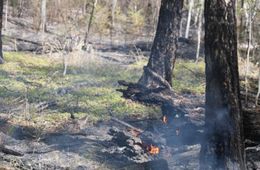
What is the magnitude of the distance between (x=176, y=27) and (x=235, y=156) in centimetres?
579

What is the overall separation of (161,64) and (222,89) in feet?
18.8

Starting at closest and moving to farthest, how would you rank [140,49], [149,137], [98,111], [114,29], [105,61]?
[149,137], [98,111], [105,61], [140,49], [114,29]

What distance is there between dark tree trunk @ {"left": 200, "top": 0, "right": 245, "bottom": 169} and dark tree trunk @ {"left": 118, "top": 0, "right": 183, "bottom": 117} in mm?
4657

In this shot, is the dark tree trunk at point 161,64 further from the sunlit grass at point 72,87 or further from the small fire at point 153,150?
the small fire at point 153,150

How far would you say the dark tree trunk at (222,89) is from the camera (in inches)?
226

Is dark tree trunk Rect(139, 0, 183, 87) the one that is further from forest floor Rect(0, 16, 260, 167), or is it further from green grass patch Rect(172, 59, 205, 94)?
green grass patch Rect(172, 59, 205, 94)

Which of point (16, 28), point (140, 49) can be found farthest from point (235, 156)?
point (16, 28)

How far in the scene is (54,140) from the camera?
8.38 meters

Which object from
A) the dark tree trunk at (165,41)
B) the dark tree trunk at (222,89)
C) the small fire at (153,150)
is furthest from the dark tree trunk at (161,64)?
the dark tree trunk at (222,89)

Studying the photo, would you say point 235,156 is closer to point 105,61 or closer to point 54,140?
point 54,140

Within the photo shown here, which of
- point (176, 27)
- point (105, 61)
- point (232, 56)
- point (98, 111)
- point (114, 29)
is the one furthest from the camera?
point (114, 29)

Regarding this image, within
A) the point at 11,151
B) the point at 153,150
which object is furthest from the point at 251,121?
the point at 11,151

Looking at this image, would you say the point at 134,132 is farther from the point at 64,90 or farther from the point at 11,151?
the point at 64,90

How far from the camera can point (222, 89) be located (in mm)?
5754
